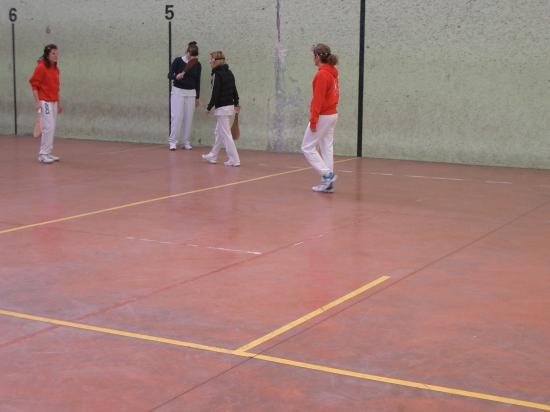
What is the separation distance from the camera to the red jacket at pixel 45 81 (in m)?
14.0

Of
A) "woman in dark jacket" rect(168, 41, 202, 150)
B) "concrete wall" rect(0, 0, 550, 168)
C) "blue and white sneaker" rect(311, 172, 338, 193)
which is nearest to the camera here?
"blue and white sneaker" rect(311, 172, 338, 193)

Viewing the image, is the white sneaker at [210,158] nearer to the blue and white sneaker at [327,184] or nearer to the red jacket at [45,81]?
the red jacket at [45,81]

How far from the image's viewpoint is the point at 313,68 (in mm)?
16406

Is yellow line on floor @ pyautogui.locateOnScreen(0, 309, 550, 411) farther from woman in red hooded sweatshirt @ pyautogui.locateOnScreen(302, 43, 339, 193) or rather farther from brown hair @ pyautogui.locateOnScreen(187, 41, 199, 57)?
brown hair @ pyautogui.locateOnScreen(187, 41, 199, 57)

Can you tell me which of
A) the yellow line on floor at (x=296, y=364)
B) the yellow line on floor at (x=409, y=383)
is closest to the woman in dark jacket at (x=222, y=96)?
the yellow line on floor at (x=296, y=364)

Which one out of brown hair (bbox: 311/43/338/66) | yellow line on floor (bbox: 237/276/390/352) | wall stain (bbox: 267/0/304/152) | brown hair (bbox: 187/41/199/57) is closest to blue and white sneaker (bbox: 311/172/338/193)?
brown hair (bbox: 311/43/338/66)

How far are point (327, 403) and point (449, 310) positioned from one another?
203 cm

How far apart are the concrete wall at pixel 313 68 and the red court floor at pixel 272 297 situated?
2.97 metres

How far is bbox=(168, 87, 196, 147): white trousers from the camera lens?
16.8 m

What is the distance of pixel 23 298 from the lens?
21.5 ft

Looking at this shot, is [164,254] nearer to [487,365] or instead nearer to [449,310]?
[449,310]

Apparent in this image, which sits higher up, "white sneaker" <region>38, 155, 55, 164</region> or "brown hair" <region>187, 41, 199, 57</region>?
"brown hair" <region>187, 41, 199, 57</region>

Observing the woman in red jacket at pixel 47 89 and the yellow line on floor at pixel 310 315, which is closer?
the yellow line on floor at pixel 310 315

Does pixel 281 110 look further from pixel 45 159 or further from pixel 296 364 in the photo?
pixel 296 364
